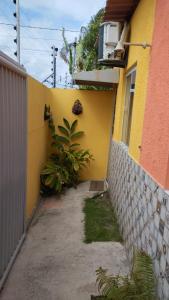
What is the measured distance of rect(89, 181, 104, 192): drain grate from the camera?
6546 millimetres

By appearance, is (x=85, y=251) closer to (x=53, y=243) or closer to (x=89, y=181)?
(x=53, y=243)

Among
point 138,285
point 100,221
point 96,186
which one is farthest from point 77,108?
point 138,285

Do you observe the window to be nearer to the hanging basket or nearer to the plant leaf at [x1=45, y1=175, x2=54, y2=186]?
the plant leaf at [x1=45, y1=175, x2=54, y2=186]

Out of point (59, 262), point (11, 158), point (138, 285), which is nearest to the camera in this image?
point (138, 285)

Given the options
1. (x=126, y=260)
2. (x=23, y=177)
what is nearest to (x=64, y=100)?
(x=23, y=177)

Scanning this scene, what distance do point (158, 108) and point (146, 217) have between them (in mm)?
1174

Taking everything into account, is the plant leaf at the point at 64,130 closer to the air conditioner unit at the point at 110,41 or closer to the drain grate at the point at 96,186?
the drain grate at the point at 96,186

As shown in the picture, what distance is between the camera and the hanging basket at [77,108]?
6.94 m

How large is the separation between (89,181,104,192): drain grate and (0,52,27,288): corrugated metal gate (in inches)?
118

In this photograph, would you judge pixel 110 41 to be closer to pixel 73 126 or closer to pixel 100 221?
pixel 73 126

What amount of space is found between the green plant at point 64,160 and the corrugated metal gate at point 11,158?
2108 millimetres

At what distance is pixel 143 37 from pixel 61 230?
3.37 meters

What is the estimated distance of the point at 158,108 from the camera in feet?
8.25

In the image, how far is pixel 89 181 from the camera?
7.23m
